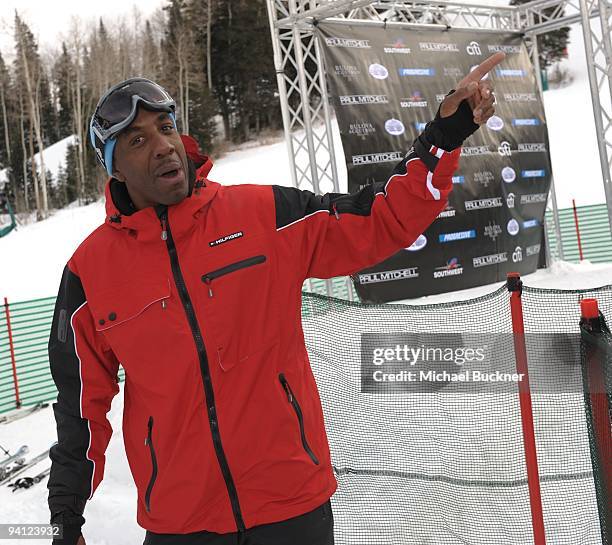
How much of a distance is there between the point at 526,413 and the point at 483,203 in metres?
8.04

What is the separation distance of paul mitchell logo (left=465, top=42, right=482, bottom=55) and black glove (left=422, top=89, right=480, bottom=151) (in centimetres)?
978

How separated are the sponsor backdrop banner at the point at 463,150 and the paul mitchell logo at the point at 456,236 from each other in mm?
15

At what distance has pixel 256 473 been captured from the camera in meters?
1.82

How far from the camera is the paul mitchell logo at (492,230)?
1058cm

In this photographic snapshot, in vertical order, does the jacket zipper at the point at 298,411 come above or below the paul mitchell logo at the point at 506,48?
below

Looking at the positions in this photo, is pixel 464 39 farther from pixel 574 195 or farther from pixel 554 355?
pixel 574 195

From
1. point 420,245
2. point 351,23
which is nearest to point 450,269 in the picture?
point 420,245

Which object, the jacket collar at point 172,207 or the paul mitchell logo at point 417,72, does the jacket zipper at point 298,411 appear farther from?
the paul mitchell logo at point 417,72

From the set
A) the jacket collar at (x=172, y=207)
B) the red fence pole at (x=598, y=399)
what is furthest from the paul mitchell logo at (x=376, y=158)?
the jacket collar at (x=172, y=207)

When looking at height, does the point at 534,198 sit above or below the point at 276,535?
below

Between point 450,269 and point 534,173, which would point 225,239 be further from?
point 534,173

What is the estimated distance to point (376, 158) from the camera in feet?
30.5

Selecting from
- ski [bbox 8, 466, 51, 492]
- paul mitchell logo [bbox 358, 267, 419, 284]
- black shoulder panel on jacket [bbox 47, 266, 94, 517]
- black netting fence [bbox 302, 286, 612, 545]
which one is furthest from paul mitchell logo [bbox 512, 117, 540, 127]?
black shoulder panel on jacket [bbox 47, 266, 94, 517]

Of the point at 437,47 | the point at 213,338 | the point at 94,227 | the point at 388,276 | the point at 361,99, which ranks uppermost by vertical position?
the point at 437,47
